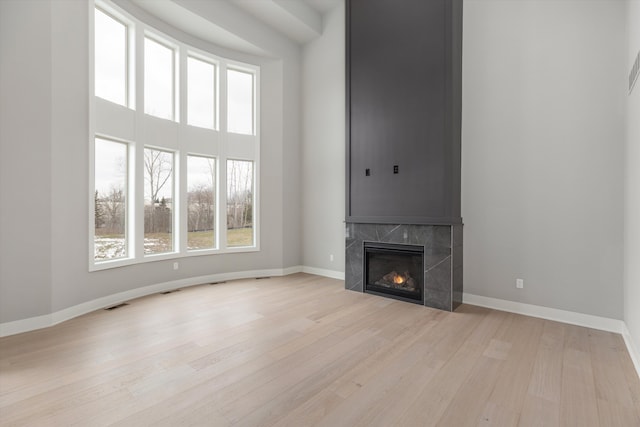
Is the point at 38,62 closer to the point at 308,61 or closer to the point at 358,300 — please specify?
the point at 308,61

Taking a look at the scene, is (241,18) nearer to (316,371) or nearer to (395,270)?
(395,270)

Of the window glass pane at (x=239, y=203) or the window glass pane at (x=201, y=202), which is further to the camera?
the window glass pane at (x=239, y=203)

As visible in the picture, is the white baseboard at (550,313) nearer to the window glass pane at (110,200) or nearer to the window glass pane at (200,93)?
the window glass pane at (110,200)

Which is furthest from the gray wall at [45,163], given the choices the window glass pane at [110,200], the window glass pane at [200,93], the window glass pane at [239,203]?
the window glass pane at [239,203]

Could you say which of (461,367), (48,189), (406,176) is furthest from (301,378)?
(48,189)

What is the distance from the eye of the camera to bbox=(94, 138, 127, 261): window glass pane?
4109 millimetres

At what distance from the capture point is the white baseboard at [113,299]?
10.3 ft

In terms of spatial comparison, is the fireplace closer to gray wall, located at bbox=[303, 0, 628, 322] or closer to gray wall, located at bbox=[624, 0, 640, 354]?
gray wall, located at bbox=[303, 0, 628, 322]

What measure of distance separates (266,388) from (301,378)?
0.27 metres

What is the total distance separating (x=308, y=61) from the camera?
20.1 feet

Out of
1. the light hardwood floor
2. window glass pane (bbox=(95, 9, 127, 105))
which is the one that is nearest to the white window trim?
window glass pane (bbox=(95, 9, 127, 105))

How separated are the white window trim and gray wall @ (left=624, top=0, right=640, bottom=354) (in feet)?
16.6

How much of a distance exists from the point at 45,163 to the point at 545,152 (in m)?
5.71

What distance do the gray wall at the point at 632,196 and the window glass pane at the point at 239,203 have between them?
5.21 m
